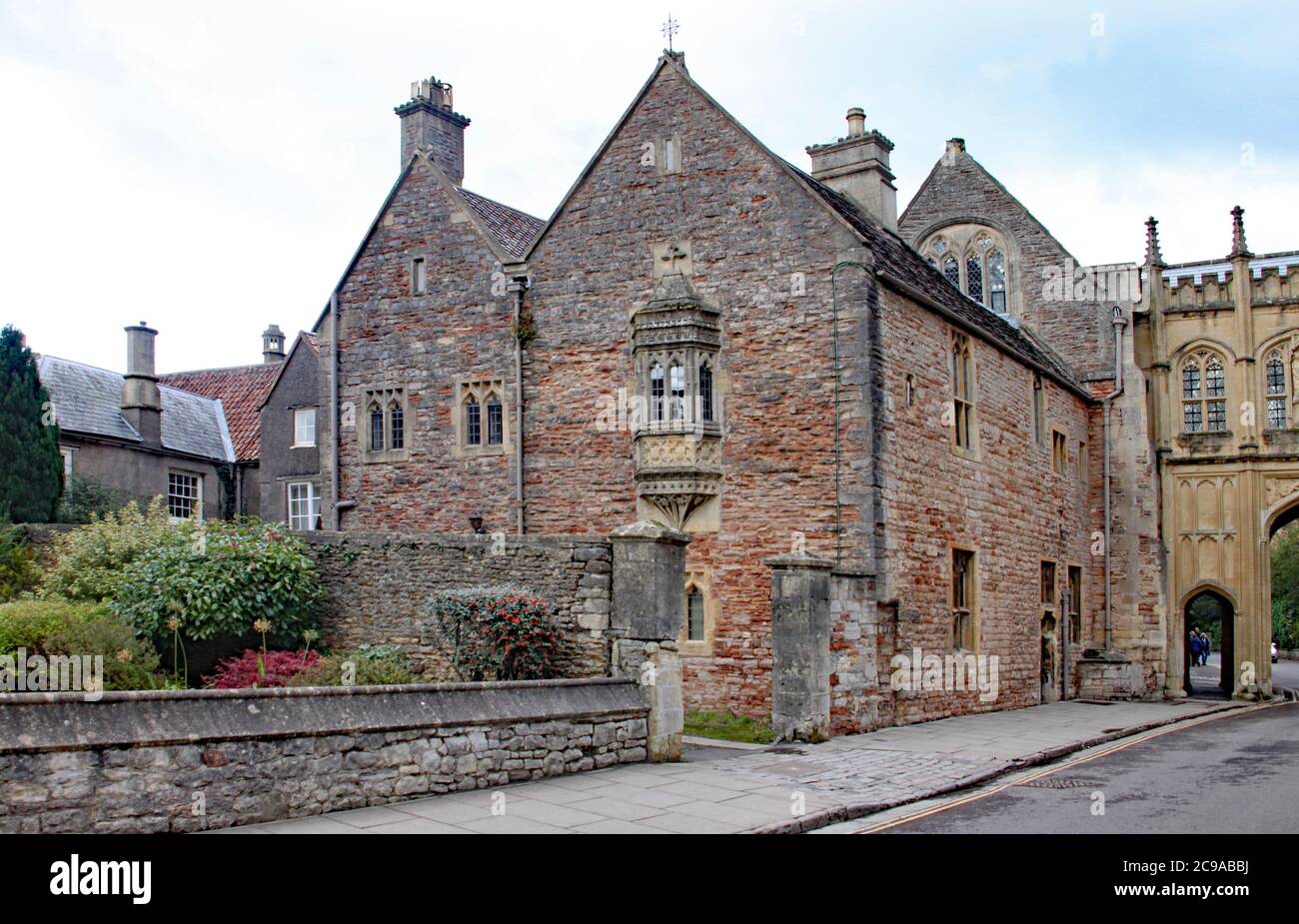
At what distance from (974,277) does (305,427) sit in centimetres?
1768

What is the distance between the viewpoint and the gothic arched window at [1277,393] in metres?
32.1

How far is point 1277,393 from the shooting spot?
3216cm

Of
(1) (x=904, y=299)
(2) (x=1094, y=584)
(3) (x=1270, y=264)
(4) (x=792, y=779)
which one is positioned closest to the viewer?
(4) (x=792, y=779)

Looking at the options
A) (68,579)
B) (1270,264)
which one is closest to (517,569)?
(68,579)

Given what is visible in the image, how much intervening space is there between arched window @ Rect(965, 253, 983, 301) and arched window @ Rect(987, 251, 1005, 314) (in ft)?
0.81

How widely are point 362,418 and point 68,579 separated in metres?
6.90

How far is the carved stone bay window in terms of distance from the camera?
69.7ft

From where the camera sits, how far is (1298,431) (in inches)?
1249

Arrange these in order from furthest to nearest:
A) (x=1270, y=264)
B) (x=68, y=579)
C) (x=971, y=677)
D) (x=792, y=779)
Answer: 1. (x=1270, y=264)
2. (x=971, y=677)
3. (x=68, y=579)
4. (x=792, y=779)

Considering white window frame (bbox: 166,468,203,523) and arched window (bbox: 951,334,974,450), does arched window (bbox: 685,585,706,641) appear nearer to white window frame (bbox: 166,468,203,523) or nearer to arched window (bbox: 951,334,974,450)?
arched window (bbox: 951,334,974,450)

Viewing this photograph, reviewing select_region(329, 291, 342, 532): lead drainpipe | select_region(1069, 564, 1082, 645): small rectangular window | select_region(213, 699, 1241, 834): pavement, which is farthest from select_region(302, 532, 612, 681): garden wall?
select_region(1069, 564, 1082, 645): small rectangular window

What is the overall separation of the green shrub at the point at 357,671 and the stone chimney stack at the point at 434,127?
1358 centimetres

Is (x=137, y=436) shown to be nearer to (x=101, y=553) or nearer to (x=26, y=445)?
(x=26, y=445)
